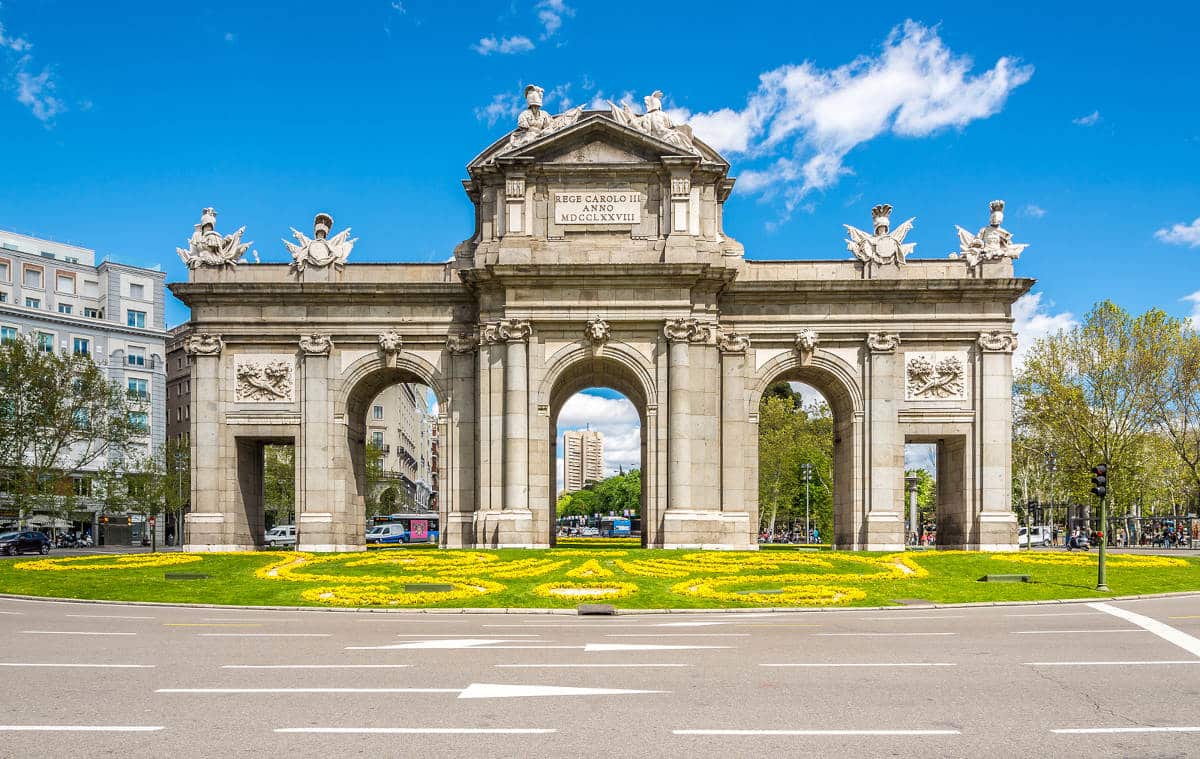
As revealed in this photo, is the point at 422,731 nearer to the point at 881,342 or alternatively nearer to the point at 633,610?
the point at 633,610

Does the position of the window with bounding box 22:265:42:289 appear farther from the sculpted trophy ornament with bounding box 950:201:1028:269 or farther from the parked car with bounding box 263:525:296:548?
the sculpted trophy ornament with bounding box 950:201:1028:269

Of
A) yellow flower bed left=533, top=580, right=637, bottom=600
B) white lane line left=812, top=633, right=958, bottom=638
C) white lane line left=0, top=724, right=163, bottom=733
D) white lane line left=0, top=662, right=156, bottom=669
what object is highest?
white lane line left=0, top=724, right=163, bottom=733

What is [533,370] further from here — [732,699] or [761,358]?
[732,699]

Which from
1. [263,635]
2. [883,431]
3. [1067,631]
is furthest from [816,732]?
[883,431]

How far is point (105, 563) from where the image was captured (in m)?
42.8

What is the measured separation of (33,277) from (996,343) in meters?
92.7

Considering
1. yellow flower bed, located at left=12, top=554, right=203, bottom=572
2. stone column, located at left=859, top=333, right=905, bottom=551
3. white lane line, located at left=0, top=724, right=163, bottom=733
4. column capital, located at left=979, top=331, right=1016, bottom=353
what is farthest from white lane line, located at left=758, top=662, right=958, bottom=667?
column capital, located at left=979, top=331, right=1016, bottom=353

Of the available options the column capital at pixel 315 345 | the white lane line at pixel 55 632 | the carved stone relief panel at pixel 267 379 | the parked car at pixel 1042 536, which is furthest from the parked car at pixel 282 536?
the parked car at pixel 1042 536

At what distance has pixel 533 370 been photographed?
157 feet

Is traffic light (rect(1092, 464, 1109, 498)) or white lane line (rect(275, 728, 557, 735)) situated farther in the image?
traffic light (rect(1092, 464, 1109, 498))

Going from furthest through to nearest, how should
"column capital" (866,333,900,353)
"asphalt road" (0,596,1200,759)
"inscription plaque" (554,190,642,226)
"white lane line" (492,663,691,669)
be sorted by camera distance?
1. "column capital" (866,333,900,353)
2. "inscription plaque" (554,190,642,226)
3. "white lane line" (492,663,691,669)
4. "asphalt road" (0,596,1200,759)

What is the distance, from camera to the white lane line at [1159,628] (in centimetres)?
1889

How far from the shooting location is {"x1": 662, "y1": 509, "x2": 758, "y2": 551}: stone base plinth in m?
46.6

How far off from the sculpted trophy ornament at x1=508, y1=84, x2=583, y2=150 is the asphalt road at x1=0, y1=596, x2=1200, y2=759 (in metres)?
31.2
